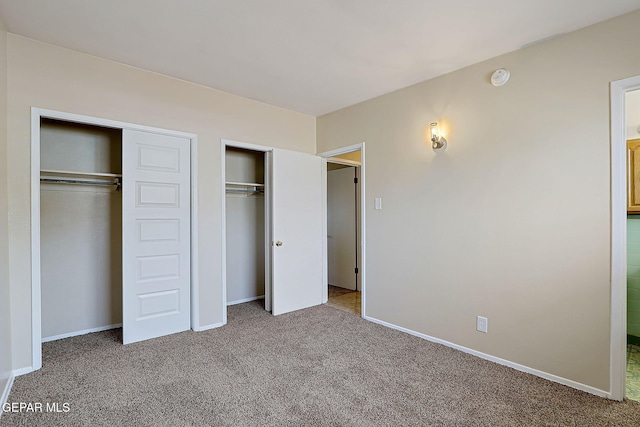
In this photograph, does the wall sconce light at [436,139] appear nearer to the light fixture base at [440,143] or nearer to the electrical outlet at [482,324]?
the light fixture base at [440,143]

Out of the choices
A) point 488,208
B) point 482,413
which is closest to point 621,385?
point 482,413

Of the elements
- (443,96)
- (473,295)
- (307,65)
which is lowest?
(473,295)

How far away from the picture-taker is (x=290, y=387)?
7.33 feet

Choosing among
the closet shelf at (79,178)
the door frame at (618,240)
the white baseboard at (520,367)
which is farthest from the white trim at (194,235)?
the door frame at (618,240)

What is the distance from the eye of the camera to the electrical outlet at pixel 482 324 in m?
2.68

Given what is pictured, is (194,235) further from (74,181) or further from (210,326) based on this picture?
(74,181)

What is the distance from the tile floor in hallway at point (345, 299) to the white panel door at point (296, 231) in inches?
11.8

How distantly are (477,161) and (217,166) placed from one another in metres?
2.61

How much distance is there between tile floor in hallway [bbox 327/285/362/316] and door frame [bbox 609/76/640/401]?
7.67 ft

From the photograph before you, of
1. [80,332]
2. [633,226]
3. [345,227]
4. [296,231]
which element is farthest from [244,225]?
[633,226]

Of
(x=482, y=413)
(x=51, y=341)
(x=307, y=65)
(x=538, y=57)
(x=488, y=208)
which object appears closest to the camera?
(x=482, y=413)

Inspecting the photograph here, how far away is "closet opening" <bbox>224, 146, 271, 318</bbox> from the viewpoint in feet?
14.1

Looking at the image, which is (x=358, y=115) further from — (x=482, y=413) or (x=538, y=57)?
(x=482, y=413)

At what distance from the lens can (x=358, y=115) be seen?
12.4ft
